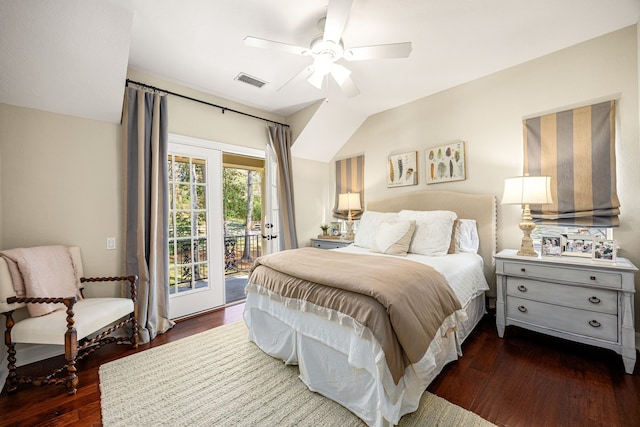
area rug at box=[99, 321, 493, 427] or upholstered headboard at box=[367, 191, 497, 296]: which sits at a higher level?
upholstered headboard at box=[367, 191, 497, 296]

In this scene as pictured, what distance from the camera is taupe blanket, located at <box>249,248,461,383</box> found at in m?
1.38

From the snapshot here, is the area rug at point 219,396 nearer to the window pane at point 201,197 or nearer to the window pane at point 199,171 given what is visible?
the window pane at point 201,197

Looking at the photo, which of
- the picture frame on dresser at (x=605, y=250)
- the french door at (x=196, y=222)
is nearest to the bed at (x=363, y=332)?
the picture frame on dresser at (x=605, y=250)

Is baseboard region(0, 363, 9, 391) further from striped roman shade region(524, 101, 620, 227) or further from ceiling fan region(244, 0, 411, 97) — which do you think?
striped roman shade region(524, 101, 620, 227)

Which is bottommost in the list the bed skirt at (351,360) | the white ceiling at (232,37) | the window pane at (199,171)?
the bed skirt at (351,360)

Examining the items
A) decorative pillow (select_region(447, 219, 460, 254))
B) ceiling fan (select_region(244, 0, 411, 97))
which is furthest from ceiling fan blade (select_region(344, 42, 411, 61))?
decorative pillow (select_region(447, 219, 460, 254))

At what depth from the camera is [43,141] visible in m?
2.32

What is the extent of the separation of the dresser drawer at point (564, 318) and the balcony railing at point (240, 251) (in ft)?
17.8

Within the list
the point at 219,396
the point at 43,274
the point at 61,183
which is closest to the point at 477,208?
the point at 219,396

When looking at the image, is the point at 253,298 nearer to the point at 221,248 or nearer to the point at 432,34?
the point at 221,248

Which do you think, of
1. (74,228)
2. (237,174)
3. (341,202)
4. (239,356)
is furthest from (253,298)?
(237,174)

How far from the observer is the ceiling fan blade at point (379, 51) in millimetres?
1917

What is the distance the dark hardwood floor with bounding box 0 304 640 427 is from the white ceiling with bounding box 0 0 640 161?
2371 mm

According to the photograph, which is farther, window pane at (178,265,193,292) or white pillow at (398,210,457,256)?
window pane at (178,265,193,292)
